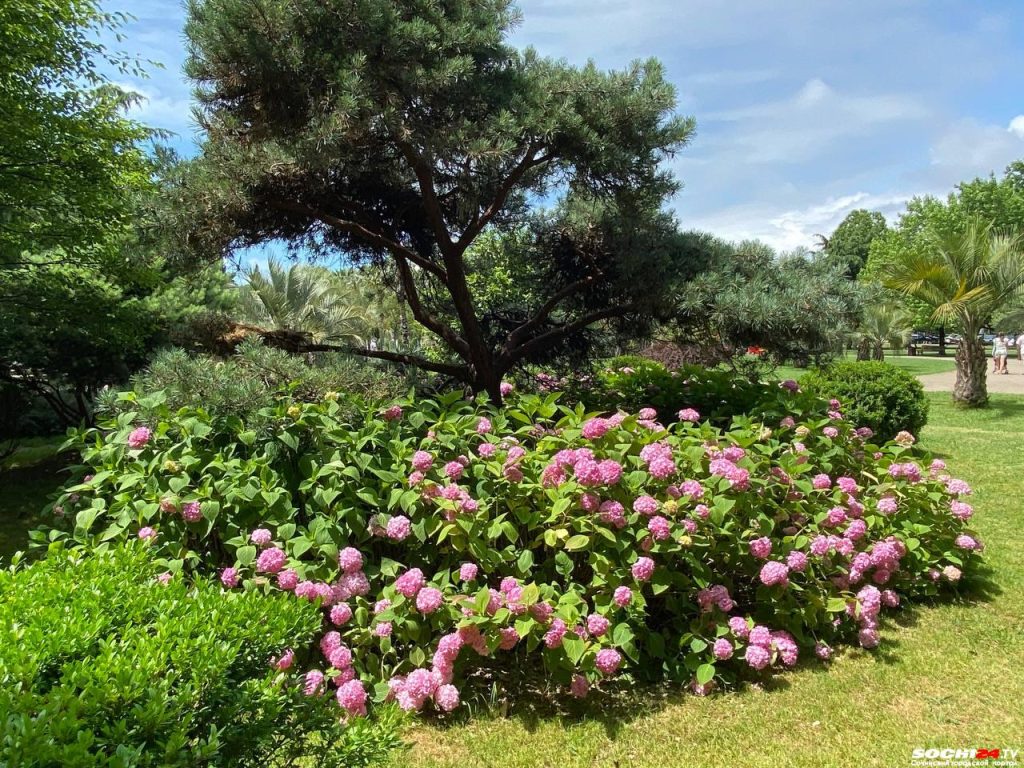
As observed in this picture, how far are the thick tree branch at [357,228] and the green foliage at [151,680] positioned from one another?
293 cm

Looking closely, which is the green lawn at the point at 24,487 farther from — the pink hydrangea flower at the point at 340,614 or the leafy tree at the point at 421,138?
the pink hydrangea flower at the point at 340,614

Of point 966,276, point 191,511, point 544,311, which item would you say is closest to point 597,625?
point 191,511

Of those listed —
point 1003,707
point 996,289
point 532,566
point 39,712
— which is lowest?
point 1003,707

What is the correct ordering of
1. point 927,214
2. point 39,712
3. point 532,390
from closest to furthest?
point 39,712 < point 532,390 < point 927,214

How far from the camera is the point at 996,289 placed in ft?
36.7

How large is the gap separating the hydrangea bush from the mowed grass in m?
0.14

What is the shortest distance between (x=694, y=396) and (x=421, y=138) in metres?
2.59

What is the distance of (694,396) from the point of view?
4.68 meters

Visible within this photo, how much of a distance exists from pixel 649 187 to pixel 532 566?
281cm

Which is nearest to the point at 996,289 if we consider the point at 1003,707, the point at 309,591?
the point at 1003,707

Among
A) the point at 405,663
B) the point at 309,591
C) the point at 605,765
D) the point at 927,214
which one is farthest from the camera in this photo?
the point at 927,214

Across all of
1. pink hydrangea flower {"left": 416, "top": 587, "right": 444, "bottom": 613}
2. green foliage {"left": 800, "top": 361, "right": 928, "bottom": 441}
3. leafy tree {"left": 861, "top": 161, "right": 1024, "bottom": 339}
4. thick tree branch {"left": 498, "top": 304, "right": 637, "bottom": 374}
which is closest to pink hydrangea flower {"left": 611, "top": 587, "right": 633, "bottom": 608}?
pink hydrangea flower {"left": 416, "top": 587, "right": 444, "bottom": 613}

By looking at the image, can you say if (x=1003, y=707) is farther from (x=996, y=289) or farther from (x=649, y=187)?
(x=996, y=289)

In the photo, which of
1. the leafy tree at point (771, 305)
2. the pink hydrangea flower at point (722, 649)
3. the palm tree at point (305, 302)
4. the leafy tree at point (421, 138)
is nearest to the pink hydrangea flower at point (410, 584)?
the pink hydrangea flower at point (722, 649)
